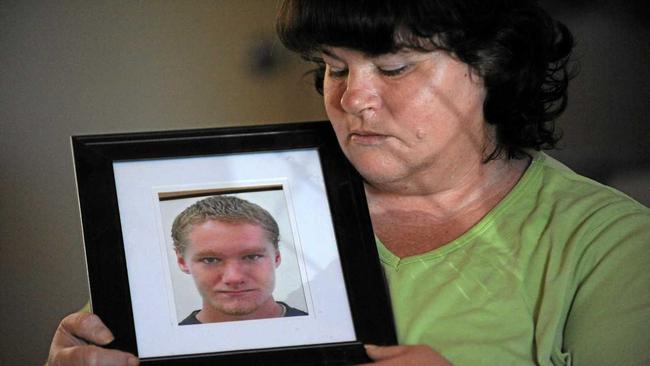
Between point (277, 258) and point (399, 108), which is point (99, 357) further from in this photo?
point (399, 108)

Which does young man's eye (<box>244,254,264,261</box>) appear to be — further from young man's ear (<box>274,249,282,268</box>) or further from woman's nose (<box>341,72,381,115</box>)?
woman's nose (<box>341,72,381,115</box>)

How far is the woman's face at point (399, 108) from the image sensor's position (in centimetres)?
102

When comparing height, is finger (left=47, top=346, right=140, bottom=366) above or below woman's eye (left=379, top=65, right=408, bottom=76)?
below

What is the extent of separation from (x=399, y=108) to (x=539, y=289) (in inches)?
9.5

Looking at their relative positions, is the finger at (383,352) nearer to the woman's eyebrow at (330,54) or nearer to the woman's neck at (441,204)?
the woman's neck at (441,204)

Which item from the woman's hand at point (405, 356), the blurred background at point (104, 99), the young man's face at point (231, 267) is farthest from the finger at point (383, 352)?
the blurred background at point (104, 99)

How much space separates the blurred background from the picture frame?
84 cm

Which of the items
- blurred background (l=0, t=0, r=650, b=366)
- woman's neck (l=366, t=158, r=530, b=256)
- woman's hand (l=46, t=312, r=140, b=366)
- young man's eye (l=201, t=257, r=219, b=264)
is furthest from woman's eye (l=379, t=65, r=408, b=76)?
blurred background (l=0, t=0, r=650, b=366)

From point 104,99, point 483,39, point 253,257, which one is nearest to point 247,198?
point 253,257

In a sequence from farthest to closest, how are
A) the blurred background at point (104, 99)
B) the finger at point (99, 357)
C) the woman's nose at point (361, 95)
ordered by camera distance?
1. the blurred background at point (104, 99)
2. the woman's nose at point (361, 95)
3. the finger at point (99, 357)

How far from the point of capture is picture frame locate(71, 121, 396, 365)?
3.03 ft

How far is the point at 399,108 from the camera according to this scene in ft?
3.34

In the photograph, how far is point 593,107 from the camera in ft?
6.01

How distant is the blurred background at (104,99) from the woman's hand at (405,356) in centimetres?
95
